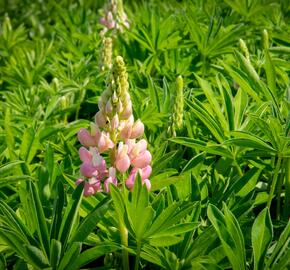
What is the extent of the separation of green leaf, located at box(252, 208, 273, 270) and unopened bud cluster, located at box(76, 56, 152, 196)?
274mm

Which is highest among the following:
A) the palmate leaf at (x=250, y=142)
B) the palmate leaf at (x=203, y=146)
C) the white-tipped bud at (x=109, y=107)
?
the white-tipped bud at (x=109, y=107)

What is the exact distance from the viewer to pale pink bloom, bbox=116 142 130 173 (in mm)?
1290

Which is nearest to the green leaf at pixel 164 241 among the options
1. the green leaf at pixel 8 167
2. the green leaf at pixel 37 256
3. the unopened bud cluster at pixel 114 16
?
the green leaf at pixel 37 256

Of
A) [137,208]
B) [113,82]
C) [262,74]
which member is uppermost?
[113,82]

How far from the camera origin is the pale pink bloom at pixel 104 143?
1292mm

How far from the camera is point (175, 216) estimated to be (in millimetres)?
1202

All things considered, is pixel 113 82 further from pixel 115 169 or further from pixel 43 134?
pixel 43 134

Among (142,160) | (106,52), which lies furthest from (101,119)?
(106,52)

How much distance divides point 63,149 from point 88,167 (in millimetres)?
540

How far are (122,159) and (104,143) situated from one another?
0.06m

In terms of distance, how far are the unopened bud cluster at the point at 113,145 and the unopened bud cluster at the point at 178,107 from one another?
0.97 feet

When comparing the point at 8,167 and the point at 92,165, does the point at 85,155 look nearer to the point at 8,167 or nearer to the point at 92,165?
the point at 92,165

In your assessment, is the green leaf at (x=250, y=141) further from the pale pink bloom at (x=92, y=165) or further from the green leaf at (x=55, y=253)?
the green leaf at (x=55, y=253)

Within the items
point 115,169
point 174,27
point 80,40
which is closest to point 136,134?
point 115,169
